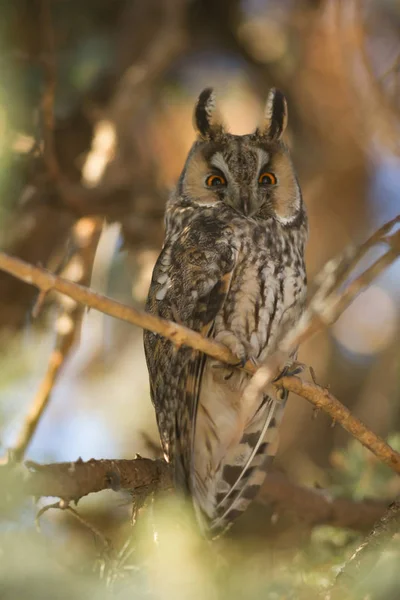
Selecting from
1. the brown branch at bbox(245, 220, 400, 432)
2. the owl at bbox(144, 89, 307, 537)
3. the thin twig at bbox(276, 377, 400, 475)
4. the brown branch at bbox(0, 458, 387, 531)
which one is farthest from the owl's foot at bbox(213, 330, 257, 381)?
the brown branch at bbox(245, 220, 400, 432)

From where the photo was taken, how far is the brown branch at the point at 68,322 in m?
2.52

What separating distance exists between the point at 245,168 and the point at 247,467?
105 centimetres

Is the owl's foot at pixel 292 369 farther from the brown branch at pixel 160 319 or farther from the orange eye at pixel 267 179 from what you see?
the orange eye at pixel 267 179

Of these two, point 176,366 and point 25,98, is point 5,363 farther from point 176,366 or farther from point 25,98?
point 25,98

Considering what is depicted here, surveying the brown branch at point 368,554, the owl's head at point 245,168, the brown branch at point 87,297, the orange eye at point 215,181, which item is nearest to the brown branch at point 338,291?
the brown branch at point 87,297

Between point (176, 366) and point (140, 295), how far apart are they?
1014 mm

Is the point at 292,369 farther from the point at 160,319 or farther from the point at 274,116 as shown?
the point at 274,116

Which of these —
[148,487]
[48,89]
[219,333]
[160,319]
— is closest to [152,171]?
[48,89]

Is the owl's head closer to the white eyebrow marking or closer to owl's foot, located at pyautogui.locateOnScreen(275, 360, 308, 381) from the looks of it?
the white eyebrow marking

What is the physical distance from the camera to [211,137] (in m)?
2.74

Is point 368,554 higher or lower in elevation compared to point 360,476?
lower

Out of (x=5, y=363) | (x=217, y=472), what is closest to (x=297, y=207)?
(x=217, y=472)

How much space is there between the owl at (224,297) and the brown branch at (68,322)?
35 cm

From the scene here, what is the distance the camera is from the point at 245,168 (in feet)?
8.37
